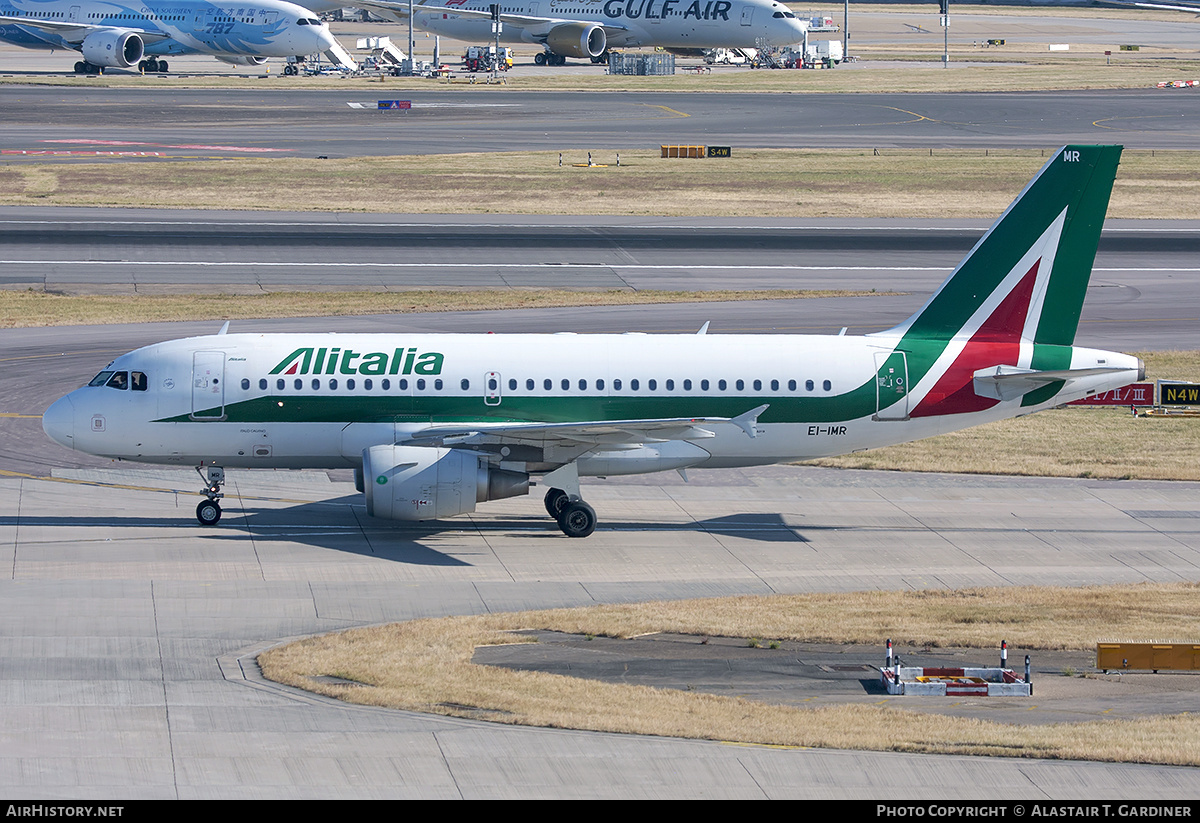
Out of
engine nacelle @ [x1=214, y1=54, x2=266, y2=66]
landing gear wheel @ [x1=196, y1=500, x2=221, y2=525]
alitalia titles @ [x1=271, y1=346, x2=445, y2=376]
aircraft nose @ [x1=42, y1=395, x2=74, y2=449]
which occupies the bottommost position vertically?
landing gear wheel @ [x1=196, y1=500, x2=221, y2=525]

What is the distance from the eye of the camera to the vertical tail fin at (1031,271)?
35.2 meters

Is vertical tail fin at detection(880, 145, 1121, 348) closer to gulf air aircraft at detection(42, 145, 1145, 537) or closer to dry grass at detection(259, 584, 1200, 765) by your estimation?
gulf air aircraft at detection(42, 145, 1145, 537)

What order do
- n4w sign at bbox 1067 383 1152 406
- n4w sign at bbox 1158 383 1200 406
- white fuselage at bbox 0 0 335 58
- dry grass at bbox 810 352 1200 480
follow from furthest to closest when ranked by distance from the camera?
white fuselage at bbox 0 0 335 58 < n4w sign at bbox 1067 383 1152 406 < n4w sign at bbox 1158 383 1200 406 < dry grass at bbox 810 352 1200 480

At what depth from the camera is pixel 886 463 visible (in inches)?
1668

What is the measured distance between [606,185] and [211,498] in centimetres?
5587

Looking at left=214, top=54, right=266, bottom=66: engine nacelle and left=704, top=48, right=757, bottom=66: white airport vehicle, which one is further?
left=704, top=48, right=757, bottom=66: white airport vehicle

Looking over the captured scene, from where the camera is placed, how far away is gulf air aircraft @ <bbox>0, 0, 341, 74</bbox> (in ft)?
459

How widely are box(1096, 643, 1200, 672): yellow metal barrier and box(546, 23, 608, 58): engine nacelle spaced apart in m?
138

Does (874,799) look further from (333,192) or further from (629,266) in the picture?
(333,192)

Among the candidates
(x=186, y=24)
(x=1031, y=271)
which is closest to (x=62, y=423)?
(x=1031, y=271)

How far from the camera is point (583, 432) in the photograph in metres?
33.3

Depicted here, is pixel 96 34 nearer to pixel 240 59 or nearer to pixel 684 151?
pixel 240 59

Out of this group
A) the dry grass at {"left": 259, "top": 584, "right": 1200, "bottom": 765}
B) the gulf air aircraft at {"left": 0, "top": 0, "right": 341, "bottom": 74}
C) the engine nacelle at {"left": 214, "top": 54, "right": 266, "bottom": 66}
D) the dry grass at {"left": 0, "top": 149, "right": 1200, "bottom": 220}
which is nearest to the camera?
the dry grass at {"left": 259, "top": 584, "right": 1200, "bottom": 765}

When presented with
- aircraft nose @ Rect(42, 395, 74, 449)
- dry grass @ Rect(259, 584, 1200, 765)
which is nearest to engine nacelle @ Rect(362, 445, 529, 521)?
dry grass @ Rect(259, 584, 1200, 765)
